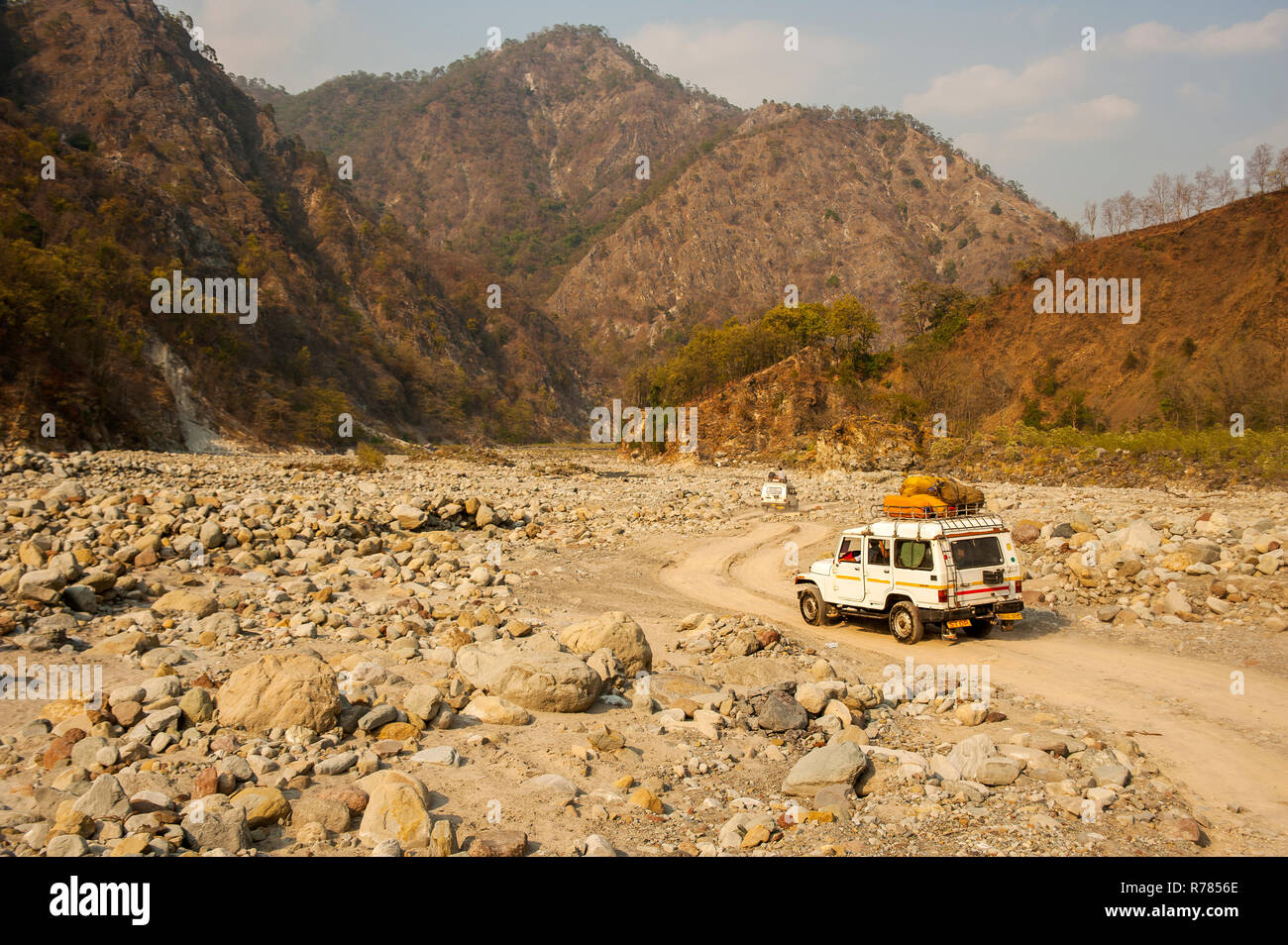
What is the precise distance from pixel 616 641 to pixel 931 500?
19.7ft

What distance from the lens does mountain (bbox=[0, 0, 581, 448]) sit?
37.4m

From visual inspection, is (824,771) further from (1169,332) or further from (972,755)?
(1169,332)

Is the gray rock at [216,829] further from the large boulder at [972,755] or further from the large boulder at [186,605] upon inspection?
the large boulder at [186,605]

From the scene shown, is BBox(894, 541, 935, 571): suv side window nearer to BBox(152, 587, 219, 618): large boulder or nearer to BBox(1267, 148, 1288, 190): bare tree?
BBox(152, 587, 219, 618): large boulder

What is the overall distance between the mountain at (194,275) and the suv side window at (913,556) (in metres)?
36.2

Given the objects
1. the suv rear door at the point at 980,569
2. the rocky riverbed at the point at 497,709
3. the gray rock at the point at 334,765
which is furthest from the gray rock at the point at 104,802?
the suv rear door at the point at 980,569

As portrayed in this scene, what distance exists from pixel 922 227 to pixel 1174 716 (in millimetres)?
193724

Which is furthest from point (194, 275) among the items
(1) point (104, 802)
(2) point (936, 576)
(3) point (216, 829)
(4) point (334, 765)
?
(3) point (216, 829)

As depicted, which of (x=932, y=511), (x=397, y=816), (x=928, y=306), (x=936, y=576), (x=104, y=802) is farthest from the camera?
(x=928, y=306)

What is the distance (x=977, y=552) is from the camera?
1205 cm

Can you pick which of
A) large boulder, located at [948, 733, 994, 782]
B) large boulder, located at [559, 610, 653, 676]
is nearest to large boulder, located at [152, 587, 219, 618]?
large boulder, located at [559, 610, 653, 676]

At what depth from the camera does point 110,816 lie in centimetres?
527

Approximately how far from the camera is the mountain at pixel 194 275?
37406 mm

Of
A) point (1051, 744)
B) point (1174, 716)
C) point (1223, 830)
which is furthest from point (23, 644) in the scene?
point (1174, 716)
